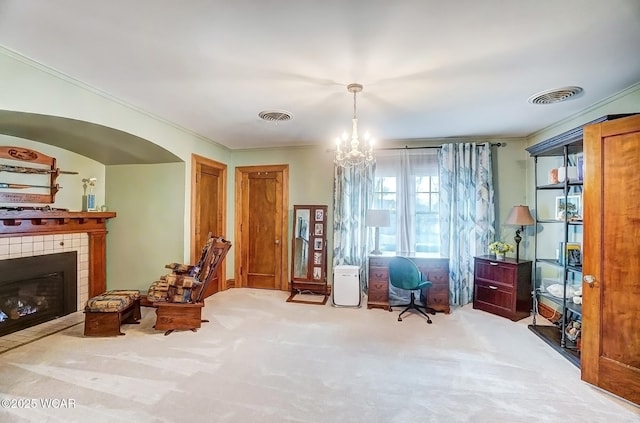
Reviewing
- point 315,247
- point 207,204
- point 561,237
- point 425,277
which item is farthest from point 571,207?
point 207,204

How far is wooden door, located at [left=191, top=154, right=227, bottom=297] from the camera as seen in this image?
15.1 ft

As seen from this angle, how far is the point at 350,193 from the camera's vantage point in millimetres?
5078

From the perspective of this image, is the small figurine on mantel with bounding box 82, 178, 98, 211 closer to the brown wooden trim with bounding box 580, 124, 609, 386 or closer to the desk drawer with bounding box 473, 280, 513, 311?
the desk drawer with bounding box 473, 280, 513, 311

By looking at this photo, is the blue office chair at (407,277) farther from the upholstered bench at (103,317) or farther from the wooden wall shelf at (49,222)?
the wooden wall shelf at (49,222)

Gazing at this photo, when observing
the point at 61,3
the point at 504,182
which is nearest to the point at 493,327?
the point at 504,182

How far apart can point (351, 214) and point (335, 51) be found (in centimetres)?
311

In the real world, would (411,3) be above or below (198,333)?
above

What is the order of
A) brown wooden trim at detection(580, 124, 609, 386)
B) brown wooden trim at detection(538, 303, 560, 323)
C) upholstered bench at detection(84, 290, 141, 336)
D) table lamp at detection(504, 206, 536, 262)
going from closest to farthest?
brown wooden trim at detection(580, 124, 609, 386) → upholstered bench at detection(84, 290, 141, 336) → brown wooden trim at detection(538, 303, 560, 323) → table lamp at detection(504, 206, 536, 262)

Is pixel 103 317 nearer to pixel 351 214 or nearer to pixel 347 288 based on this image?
pixel 347 288

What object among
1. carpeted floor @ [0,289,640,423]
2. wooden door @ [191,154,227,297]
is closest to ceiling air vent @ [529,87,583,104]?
carpeted floor @ [0,289,640,423]

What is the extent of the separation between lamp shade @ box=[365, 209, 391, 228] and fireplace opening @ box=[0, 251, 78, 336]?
13.8ft

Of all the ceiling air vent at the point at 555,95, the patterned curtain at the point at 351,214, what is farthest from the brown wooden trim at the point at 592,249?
the patterned curtain at the point at 351,214

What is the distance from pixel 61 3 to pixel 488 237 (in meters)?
5.23

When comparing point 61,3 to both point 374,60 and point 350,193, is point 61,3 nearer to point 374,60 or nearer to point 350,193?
point 374,60
